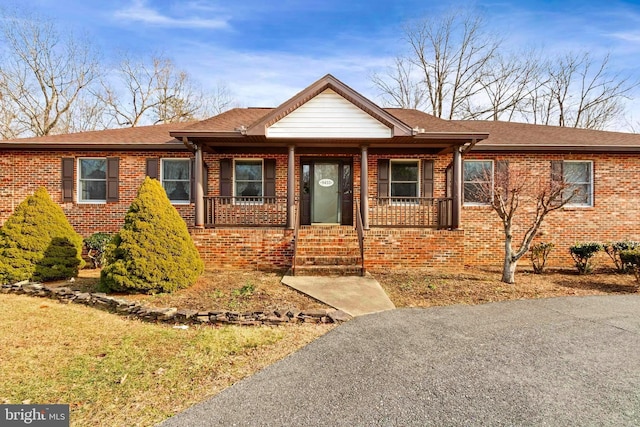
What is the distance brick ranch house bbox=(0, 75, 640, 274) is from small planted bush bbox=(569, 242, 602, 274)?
5.66 feet

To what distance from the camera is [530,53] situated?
22781mm

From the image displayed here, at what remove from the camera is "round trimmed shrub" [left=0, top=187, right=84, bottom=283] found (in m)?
6.46

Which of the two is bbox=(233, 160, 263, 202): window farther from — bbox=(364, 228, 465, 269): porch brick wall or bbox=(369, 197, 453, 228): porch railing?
bbox=(364, 228, 465, 269): porch brick wall

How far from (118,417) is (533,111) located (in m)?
28.6

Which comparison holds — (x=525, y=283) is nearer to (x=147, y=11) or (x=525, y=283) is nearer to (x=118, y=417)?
(x=118, y=417)

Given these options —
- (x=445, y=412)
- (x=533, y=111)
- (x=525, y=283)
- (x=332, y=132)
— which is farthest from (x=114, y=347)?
(x=533, y=111)

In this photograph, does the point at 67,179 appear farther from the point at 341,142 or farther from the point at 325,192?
the point at 341,142

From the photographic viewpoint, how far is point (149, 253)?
5.77 meters

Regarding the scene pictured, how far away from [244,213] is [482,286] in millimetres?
6214

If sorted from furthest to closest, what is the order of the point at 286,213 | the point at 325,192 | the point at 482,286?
the point at 325,192
the point at 286,213
the point at 482,286

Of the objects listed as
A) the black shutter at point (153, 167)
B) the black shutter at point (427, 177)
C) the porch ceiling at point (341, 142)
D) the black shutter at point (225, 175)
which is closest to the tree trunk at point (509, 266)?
the porch ceiling at point (341, 142)

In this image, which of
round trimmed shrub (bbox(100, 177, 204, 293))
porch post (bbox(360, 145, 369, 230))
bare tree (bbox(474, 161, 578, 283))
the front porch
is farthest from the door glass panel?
round trimmed shrub (bbox(100, 177, 204, 293))

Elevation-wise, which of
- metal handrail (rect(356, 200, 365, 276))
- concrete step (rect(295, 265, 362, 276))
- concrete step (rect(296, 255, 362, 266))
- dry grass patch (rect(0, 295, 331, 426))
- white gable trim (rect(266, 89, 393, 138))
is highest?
white gable trim (rect(266, 89, 393, 138))

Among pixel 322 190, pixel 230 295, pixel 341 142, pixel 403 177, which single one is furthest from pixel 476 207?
pixel 230 295
